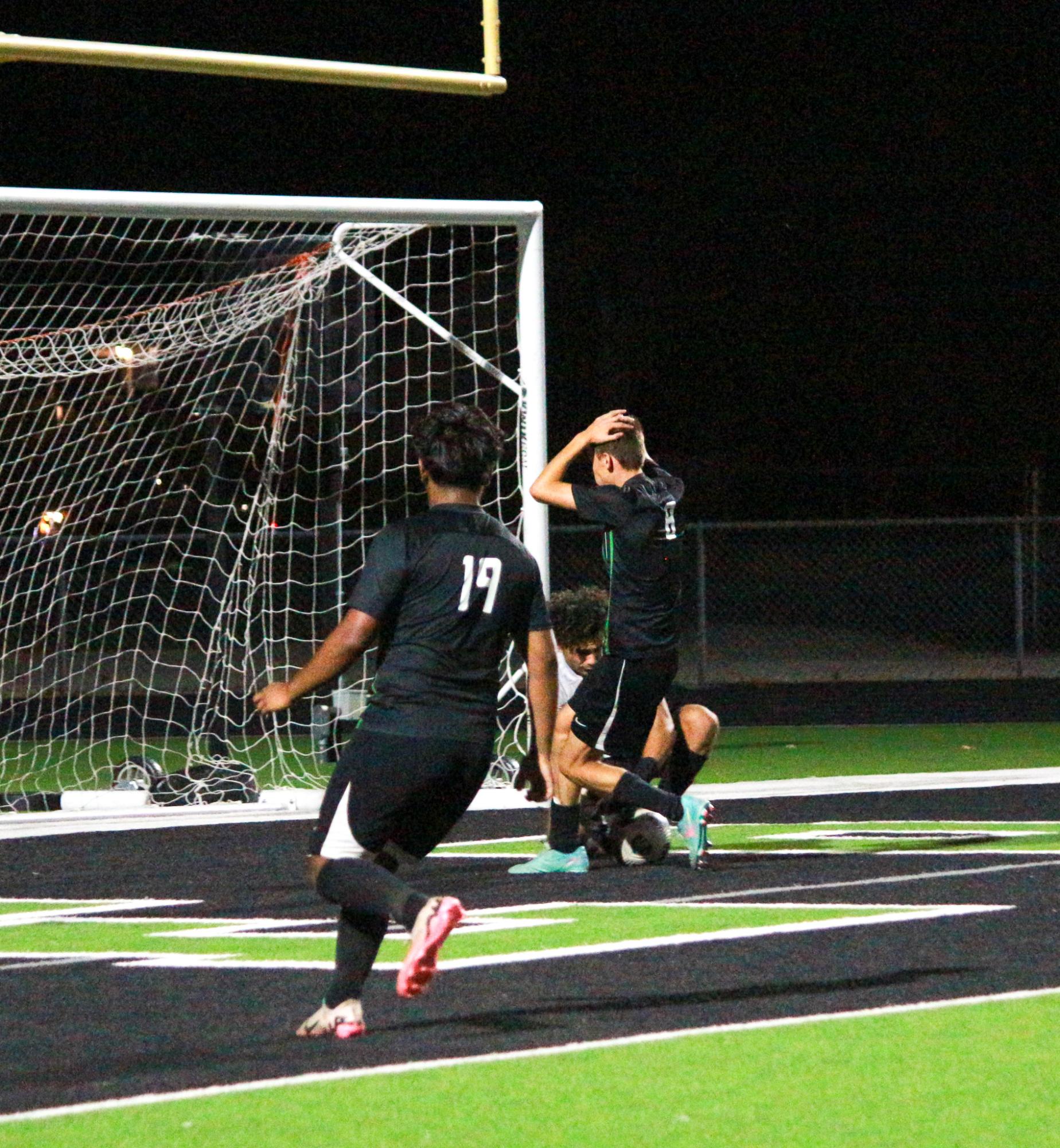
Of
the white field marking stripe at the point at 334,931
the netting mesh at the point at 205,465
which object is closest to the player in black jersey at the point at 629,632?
the white field marking stripe at the point at 334,931

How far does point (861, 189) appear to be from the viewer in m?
41.3

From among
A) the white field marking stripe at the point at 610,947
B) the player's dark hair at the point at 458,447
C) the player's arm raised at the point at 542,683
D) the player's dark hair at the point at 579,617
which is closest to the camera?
the player's dark hair at the point at 458,447

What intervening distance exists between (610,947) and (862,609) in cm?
2671

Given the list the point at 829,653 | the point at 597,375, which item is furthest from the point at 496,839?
the point at 597,375

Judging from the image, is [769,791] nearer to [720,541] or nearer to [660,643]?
[660,643]

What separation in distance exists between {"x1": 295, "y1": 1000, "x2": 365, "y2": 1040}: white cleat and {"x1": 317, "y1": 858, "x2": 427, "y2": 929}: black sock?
29 cm

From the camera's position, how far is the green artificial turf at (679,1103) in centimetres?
531

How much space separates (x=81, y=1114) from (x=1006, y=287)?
38775 mm

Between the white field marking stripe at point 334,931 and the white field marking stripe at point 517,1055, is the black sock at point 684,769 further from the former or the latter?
the white field marking stripe at point 517,1055

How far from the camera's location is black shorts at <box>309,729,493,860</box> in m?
6.62

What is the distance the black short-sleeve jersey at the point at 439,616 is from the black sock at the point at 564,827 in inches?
167

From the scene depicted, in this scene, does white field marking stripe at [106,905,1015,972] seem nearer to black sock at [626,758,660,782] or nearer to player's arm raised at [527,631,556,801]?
player's arm raised at [527,631,556,801]

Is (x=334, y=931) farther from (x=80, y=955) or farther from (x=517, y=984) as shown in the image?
(x=517, y=984)

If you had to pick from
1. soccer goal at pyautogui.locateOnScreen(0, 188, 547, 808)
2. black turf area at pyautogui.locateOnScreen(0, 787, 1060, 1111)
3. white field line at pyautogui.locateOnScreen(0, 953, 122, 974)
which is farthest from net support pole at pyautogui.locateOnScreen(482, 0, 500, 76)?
white field line at pyautogui.locateOnScreen(0, 953, 122, 974)
